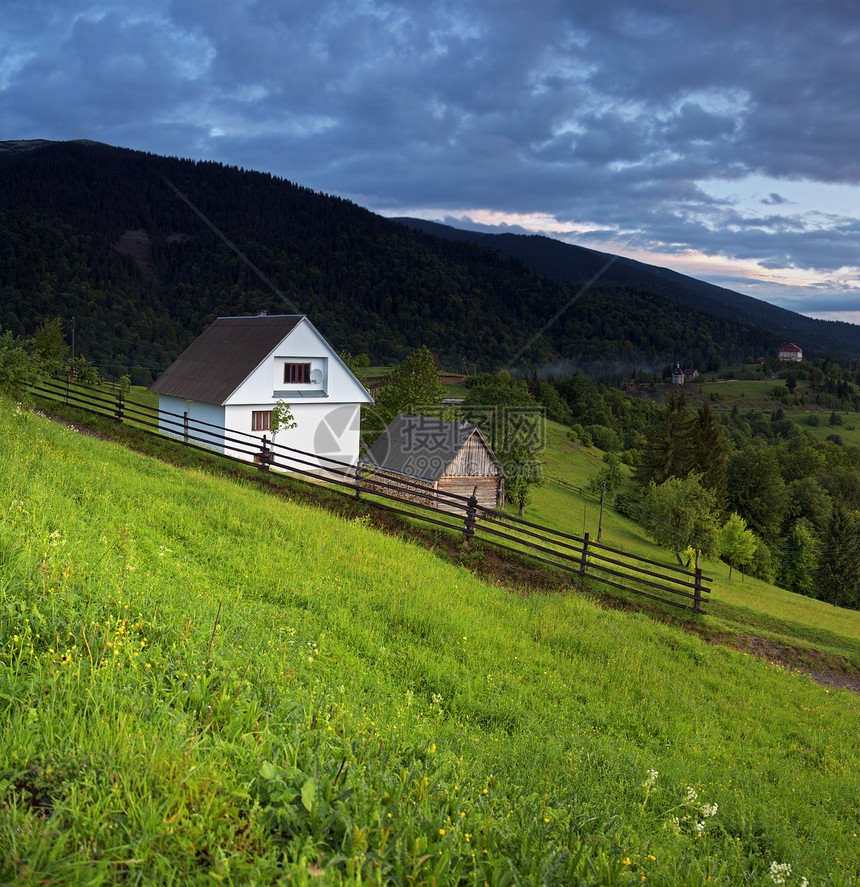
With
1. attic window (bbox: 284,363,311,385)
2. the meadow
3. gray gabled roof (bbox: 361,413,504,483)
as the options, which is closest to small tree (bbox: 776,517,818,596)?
gray gabled roof (bbox: 361,413,504,483)

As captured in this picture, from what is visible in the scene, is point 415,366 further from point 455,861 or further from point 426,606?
point 455,861

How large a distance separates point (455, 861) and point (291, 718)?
1621 mm

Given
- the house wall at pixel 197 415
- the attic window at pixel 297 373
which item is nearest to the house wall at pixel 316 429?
the house wall at pixel 197 415

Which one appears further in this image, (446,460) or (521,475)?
(521,475)

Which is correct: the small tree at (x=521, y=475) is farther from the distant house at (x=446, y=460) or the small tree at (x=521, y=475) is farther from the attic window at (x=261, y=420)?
the attic window at (x=261, y=420)

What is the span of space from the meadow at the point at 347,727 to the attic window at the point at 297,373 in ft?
63.3

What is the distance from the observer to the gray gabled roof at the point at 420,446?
128ft

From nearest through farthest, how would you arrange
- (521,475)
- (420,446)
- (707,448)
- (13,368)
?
(13,368), (420,446), (521,475), (707,448)

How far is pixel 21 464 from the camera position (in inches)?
404

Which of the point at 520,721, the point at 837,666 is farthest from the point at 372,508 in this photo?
the point at 837,666

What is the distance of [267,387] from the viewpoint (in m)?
29.5

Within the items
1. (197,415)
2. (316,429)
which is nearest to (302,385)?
(316,429)

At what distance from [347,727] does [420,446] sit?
3716cm

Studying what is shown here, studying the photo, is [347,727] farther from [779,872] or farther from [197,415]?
[197,415]
